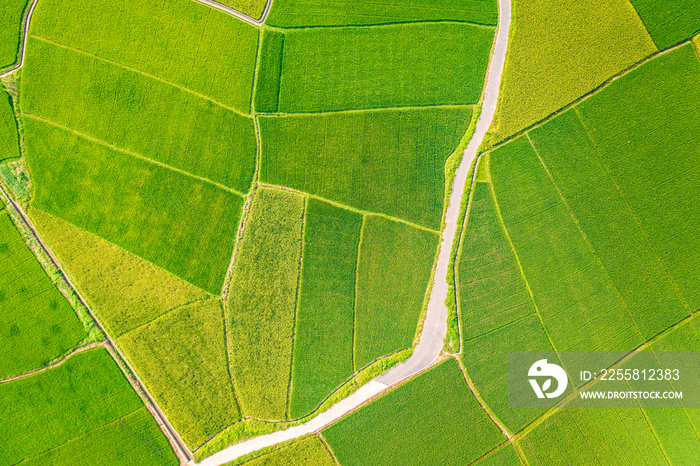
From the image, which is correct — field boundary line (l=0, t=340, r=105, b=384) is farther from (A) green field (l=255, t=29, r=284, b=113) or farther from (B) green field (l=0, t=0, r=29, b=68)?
(B) green field (l=0, t=0, r=29, b=68)

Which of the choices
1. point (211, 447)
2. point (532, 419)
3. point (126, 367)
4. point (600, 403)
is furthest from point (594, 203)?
point (126, 367)

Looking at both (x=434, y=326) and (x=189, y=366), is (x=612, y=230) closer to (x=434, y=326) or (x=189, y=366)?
(x=434, y=326)

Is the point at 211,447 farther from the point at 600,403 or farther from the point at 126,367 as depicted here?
the point at 600,403

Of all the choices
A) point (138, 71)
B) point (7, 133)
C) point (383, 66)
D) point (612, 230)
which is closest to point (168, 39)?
point (138, 71)

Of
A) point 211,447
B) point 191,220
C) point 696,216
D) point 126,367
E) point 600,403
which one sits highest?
point 191,220

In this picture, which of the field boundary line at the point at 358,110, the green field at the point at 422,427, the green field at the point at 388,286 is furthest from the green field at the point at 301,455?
the field boundary line at the point at 358,110

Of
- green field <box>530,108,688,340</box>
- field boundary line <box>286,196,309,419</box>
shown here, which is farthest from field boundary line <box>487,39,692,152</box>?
field boundary line <box>286,196,309,419</box>

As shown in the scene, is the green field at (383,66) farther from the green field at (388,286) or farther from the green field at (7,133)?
the green field at (7,133)
